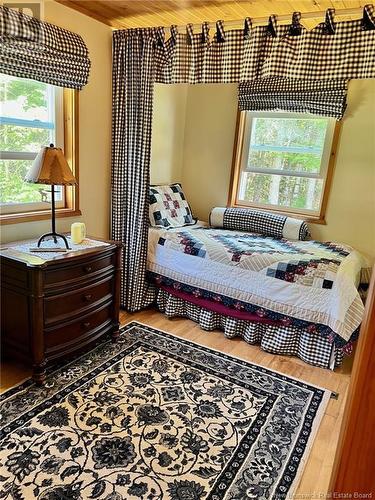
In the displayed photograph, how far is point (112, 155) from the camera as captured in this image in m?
2.89

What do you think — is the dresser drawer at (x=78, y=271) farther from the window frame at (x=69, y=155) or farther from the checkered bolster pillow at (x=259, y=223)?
the checkered bolster pillow at (x=259, y=223)

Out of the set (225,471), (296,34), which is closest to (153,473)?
(225,471)

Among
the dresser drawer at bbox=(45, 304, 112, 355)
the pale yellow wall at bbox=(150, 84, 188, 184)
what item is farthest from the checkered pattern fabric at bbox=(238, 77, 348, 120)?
the dresser drawer at bbox=(45, 304, 112, 355)

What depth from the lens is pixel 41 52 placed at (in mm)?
2115

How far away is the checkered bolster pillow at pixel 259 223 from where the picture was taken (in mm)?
3146

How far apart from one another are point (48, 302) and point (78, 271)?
0.26 meters

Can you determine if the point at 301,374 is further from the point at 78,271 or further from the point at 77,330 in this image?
the point at 78,271

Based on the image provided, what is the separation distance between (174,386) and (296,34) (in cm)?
224

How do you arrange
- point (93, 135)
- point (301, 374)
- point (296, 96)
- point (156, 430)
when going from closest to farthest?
point (156, 430) → point (301, 374) → point (93, 135) → point (296, 96)

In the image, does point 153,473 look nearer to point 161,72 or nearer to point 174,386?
point 174,386

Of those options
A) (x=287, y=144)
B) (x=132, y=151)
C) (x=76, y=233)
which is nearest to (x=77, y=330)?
(x=76, y=233)

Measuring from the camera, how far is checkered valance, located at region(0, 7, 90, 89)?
194 cm

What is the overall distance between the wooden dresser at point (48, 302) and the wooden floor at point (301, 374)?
24cm

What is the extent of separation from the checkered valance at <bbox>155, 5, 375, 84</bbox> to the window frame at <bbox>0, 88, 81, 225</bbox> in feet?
2.36
